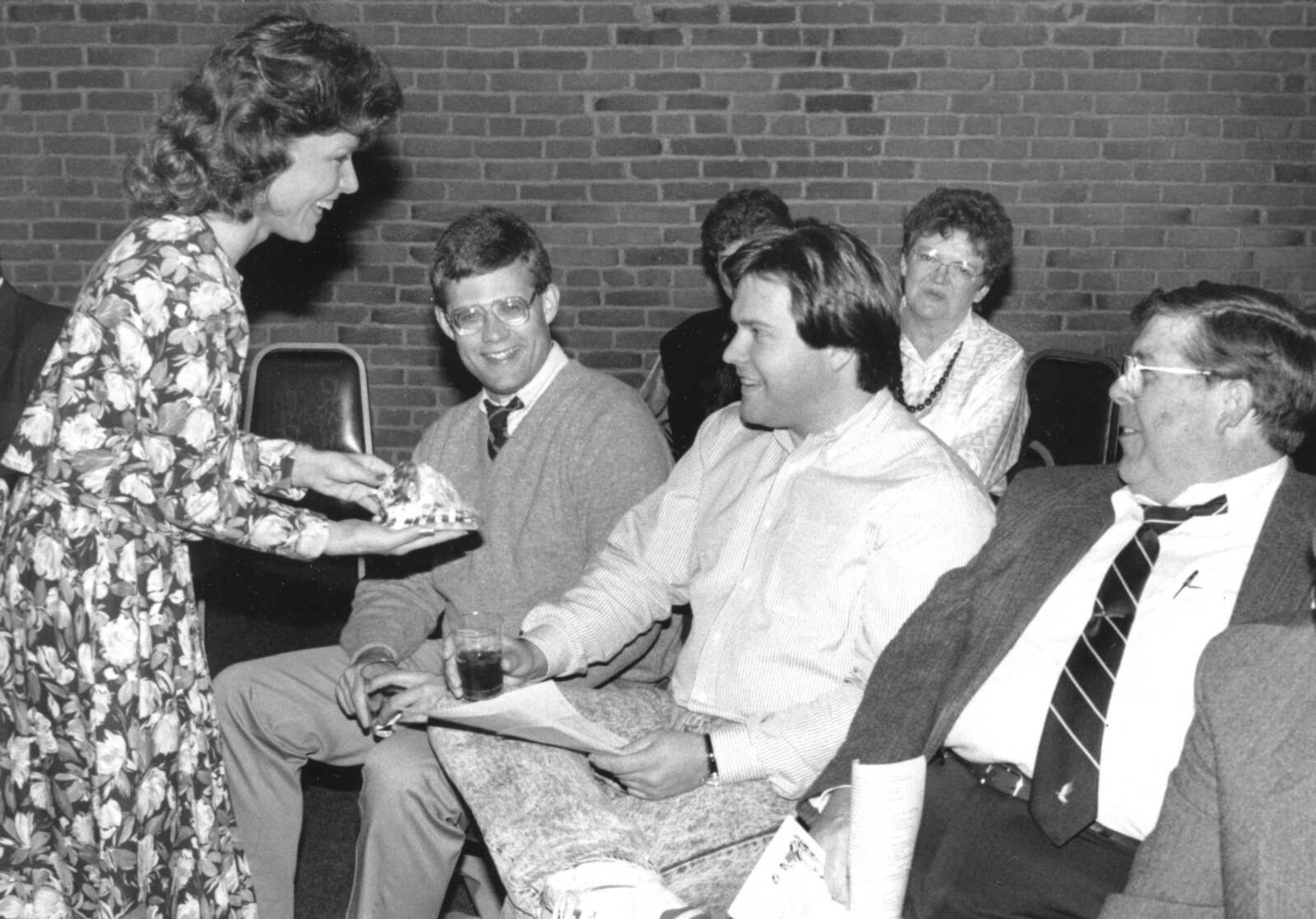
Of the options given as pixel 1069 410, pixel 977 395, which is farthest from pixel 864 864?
pixel 1069 410

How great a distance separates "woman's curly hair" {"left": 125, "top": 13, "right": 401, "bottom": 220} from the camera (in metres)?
2.24

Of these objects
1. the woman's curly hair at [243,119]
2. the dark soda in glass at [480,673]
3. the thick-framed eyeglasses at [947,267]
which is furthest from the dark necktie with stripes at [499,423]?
the thick-framed eyeglasses at [947,267]

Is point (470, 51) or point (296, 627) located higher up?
point (470, 51)

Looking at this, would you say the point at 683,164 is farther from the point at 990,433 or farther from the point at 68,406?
the point at 68,406

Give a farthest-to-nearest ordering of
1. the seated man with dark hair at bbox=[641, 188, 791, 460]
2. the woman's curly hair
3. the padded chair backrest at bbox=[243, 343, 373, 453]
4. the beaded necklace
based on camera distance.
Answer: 1. the seated man with dark hair at bbox=[641, 188, 791, 460]
2. the beaded necklace
3. the padded chair backrest at bbox=[243, 343, 373, 453]
4. the woman's curly hair

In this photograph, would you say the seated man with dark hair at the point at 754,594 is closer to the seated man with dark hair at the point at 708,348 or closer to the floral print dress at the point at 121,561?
the floral print dress at the point at 121,561

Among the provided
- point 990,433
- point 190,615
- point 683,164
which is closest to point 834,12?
point 683,164

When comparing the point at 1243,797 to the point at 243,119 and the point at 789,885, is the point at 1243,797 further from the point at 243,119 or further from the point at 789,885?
the point at 243,119

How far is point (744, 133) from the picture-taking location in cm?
513

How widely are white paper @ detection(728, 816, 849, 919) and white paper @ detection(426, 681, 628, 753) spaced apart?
15.3 inches

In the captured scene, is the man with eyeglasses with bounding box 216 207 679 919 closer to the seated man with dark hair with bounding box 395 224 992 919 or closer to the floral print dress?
the seated man with dark hair with bounding box 395 224 992 919

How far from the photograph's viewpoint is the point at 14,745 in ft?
7.22

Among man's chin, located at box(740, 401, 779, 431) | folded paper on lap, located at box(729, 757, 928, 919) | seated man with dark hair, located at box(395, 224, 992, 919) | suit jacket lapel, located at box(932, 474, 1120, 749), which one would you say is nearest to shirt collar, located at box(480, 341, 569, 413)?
seated man with dark hair, located at box(395, 224, 992, 919)

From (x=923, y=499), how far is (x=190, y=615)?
1291 millimetres
